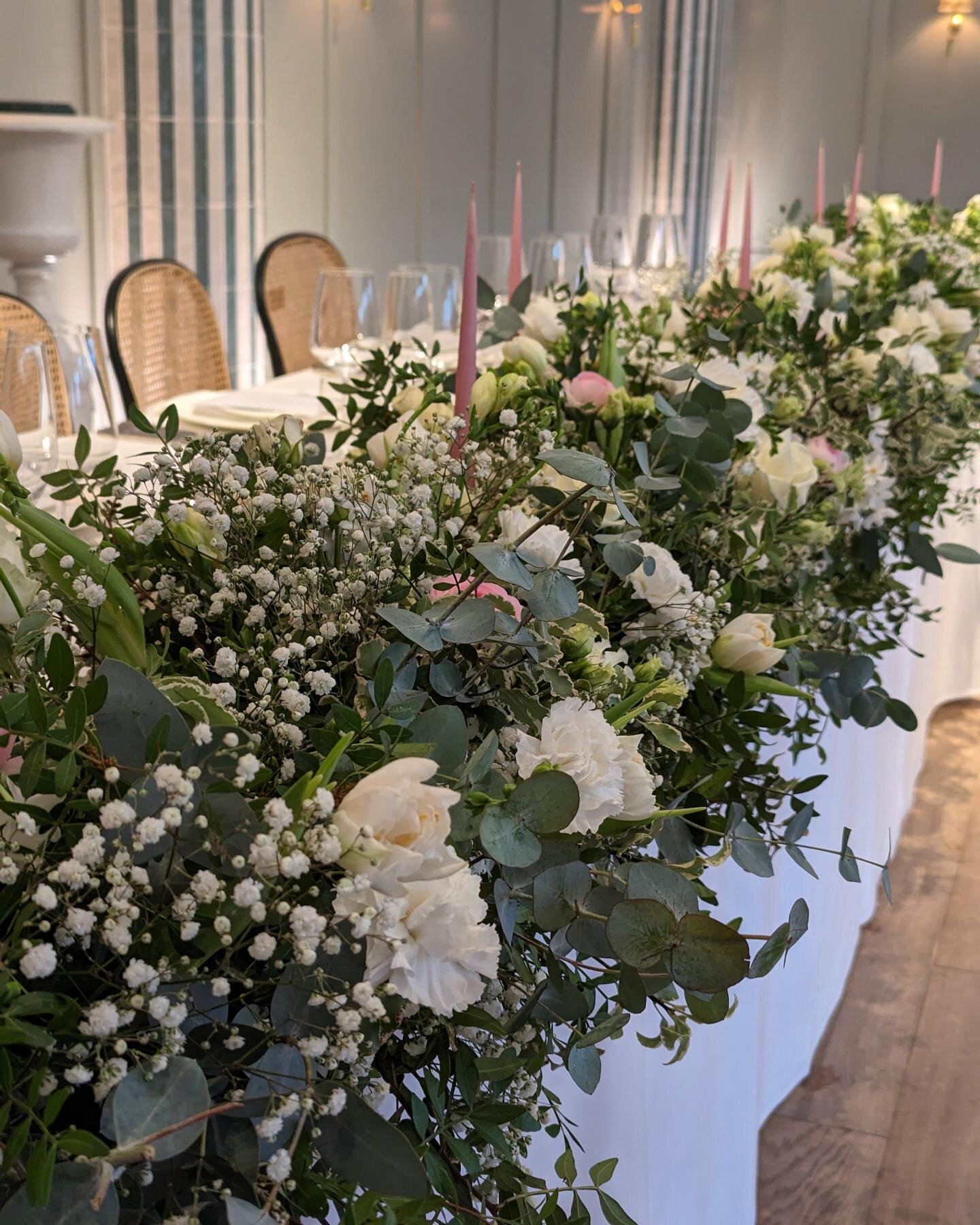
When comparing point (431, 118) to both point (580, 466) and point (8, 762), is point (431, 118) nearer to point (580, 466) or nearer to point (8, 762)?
point (580, 466)

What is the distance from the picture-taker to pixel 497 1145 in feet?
1.95

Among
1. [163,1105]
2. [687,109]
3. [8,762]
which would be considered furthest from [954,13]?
[163,1105]

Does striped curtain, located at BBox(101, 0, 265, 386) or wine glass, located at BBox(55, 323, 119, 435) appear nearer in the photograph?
wine glass, located at BBox(55, 323, 119, 435)

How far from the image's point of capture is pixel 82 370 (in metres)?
1.45

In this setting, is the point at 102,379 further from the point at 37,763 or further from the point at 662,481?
the point at 37,763

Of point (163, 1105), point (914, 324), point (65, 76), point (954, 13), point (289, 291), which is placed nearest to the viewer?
point (163, 1105)

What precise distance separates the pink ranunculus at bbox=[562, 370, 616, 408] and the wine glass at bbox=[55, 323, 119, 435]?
23.0 inches

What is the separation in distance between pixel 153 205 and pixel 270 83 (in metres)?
1.00

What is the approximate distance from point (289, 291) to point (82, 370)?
8.14 feet

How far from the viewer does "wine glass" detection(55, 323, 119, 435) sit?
144 cm

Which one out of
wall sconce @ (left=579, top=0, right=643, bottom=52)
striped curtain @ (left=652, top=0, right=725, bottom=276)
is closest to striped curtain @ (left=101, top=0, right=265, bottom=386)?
wall sconce @ (left=579, top=0, right=643, bottom=52)

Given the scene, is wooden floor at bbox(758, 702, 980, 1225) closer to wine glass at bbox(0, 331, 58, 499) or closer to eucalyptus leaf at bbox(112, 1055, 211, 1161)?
wine glass at bbox(0, 331, 58, 499)

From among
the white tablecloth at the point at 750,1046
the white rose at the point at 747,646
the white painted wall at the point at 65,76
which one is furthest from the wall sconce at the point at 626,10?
the white rose at the point at 747,646

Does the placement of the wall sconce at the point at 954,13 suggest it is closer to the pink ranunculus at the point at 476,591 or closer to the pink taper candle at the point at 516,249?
the pink taper candle at the point at 516,249
